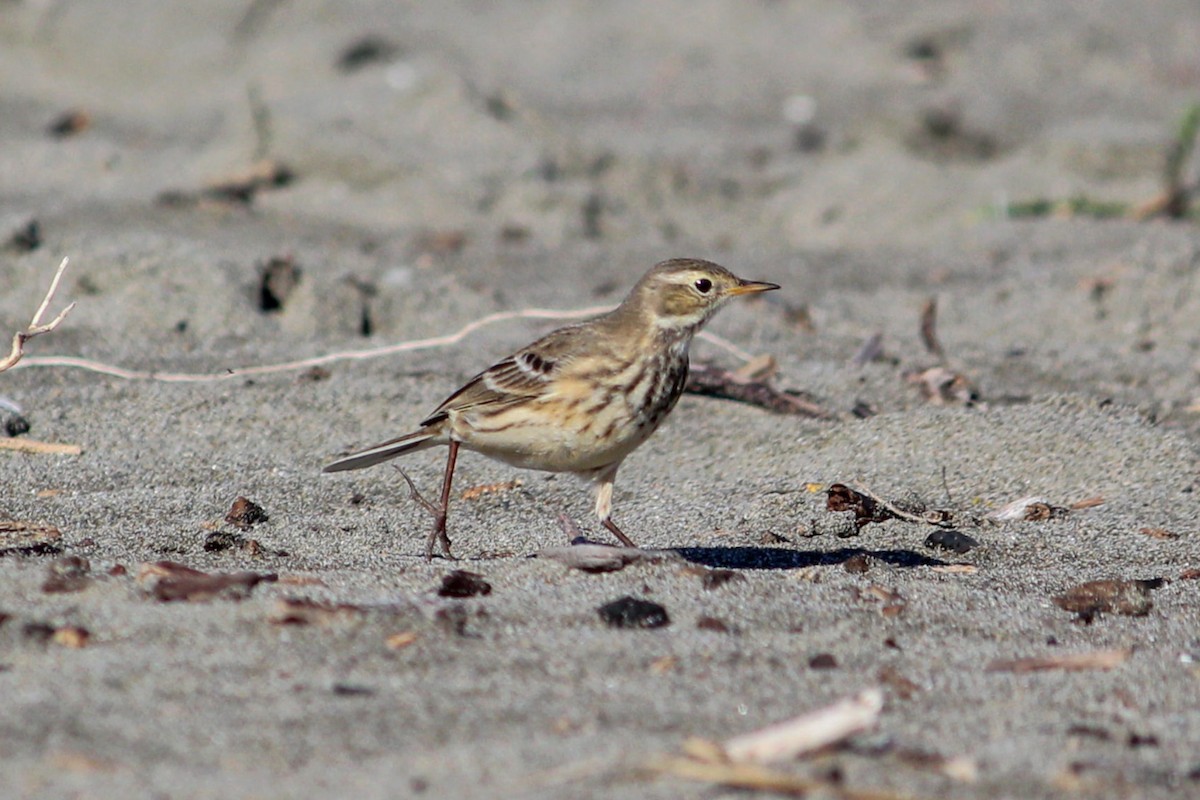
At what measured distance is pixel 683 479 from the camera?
6332 millimetres

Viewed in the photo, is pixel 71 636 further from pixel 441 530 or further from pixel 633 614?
pixel 441 530

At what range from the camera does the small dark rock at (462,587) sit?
4.22 m

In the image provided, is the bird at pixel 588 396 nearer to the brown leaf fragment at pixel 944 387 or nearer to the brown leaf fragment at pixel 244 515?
the brown leaf fragment at pixel 244 515

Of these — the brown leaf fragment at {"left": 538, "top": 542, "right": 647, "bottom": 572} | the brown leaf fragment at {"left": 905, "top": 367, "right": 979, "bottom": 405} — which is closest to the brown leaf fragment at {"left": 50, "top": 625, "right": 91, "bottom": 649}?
the brown leaf fragment at {"left": 538, "top": 542, "right": 647, "bottom": 572}

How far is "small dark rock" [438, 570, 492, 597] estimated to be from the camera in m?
4.22

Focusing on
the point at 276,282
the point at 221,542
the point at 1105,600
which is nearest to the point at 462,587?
the point at 221,542

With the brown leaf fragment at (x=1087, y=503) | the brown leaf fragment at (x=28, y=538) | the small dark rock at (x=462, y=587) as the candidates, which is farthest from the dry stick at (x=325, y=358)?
the small dark rock at (x=462, y=587)

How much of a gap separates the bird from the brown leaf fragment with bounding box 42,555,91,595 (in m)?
1.22

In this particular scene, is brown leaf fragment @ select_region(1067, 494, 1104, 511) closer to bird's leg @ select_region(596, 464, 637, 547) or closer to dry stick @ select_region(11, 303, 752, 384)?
bird's leg @ select_region(596, 464, 637, 547)

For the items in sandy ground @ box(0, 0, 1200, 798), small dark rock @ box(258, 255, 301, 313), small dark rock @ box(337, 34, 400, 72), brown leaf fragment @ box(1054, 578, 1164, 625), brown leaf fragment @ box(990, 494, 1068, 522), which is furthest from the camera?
small dark rock @ box(337, 34, 400, 72)

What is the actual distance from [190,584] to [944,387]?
408cm

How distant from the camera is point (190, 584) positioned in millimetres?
4008

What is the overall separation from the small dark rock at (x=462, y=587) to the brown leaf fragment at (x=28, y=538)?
121 cm

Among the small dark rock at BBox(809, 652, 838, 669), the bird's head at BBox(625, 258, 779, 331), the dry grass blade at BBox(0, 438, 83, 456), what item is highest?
the bird's head at BBox(625, 258, 779, 331)
